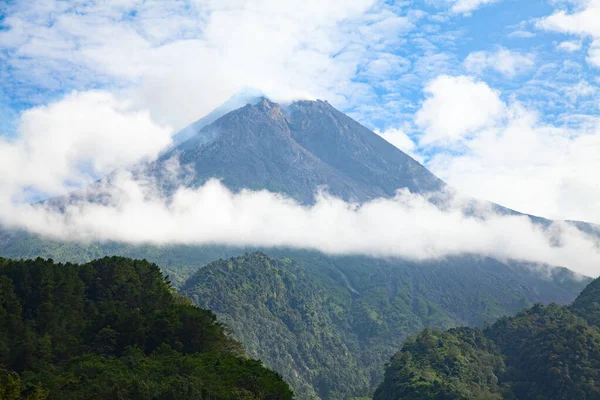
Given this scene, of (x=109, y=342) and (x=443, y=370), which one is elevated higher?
(x=109, y=342)

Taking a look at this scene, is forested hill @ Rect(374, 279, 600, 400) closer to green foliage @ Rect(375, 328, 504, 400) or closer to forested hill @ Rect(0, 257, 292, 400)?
green foliage @ Rect(375, 328, 504, 400)

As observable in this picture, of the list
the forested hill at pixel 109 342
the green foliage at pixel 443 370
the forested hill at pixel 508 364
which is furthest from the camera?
the forested hill at pixel 508 364

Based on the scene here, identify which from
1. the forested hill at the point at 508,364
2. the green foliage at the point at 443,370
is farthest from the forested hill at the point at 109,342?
the forested hill at the point at 508,364

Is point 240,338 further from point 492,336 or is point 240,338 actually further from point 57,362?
point 57,362

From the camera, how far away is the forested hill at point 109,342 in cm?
3822

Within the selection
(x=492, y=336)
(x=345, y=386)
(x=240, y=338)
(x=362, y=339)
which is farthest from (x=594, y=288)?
(x=362, y=339)

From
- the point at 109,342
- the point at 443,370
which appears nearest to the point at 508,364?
the point at 443,370

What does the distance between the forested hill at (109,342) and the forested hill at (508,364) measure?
28.8 m

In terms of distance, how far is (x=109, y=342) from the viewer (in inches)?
2116

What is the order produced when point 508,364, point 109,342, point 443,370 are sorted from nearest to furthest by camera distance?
1. point 109,342
2. point 443,370
3. point 508,364

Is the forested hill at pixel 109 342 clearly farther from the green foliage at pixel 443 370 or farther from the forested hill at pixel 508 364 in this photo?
the forested hill at pixel 508 364

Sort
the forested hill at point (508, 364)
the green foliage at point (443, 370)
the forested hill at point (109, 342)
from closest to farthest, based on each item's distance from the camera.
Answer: the forested hill at point (109, 342)
the green foliage at point (443, 370)
the forested hill at point (508, 364)

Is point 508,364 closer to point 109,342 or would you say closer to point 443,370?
point 443,370

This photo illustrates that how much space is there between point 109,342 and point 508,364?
66738 millimetres
